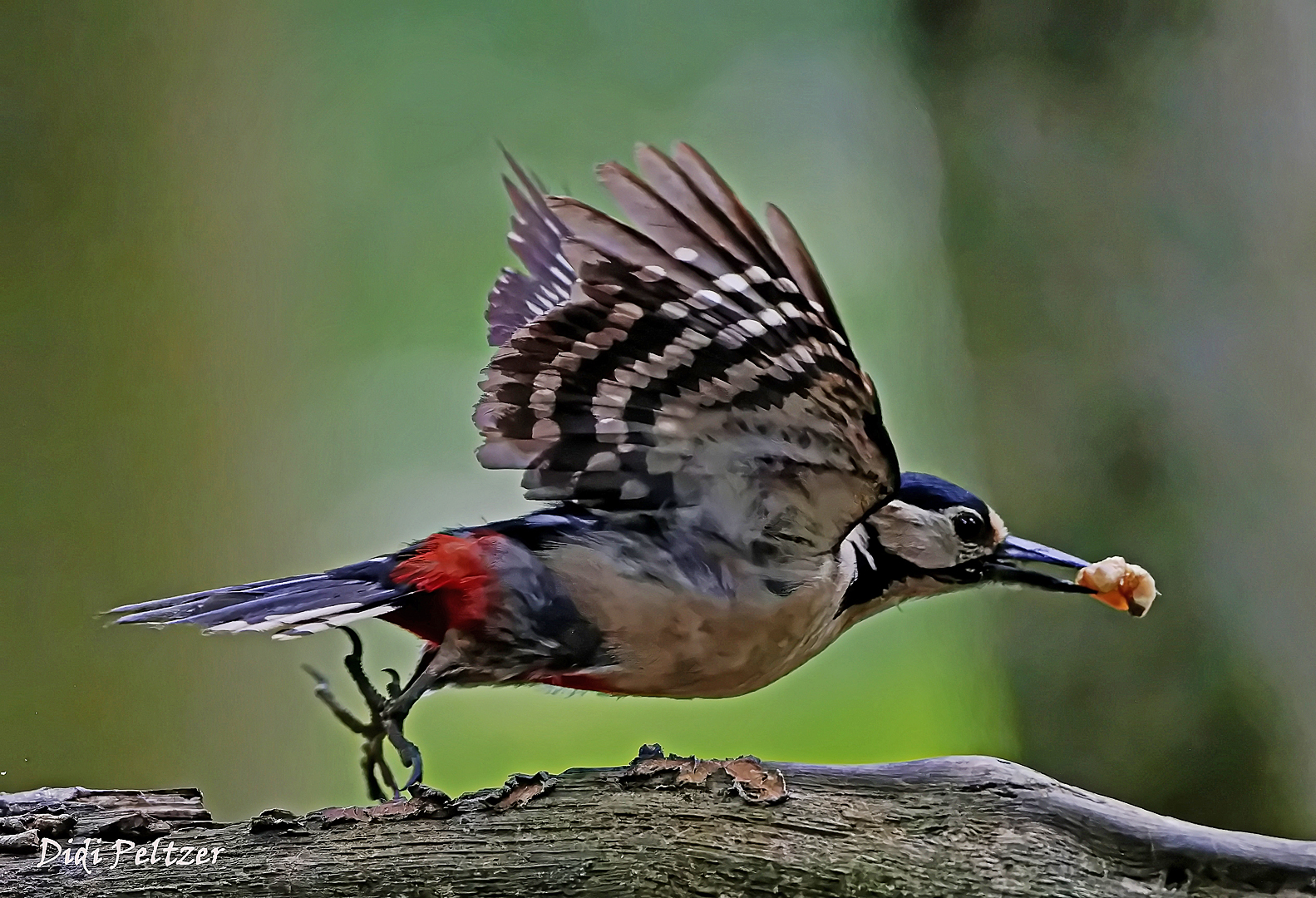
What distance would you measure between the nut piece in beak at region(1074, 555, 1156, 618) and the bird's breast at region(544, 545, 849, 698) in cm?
32

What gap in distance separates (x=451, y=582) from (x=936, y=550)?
529 mm

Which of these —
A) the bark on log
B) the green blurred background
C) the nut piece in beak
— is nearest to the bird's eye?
the nut piece in beak

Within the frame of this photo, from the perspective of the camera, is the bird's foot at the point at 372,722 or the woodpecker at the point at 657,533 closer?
the woodpecker at the point at 657,533

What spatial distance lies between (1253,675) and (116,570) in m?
1.70

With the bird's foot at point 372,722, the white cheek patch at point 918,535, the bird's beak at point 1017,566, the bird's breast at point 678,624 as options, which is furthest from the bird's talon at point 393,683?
the bird's beak at point 1017,566

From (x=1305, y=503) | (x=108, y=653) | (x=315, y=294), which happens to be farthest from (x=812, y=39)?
(x=108, y=653)

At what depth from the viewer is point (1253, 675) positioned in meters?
1.51

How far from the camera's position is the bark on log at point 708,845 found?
0.90 meters

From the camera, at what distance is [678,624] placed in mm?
1046

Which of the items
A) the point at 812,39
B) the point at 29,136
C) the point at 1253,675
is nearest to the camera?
Result: the point at 1253,675

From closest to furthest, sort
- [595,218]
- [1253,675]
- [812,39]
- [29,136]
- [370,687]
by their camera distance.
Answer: [595,218] → [370,687] → [1253,675] → [29,136] → [812,39]

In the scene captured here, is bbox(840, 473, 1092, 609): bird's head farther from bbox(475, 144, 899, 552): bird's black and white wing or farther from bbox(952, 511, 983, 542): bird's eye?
bbox(475, 144, 899, 552): bird's black and white wing

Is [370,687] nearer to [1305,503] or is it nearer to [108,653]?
[108,653]

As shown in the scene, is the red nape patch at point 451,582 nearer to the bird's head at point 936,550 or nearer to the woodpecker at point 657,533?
the woodpecker at point 657,533
